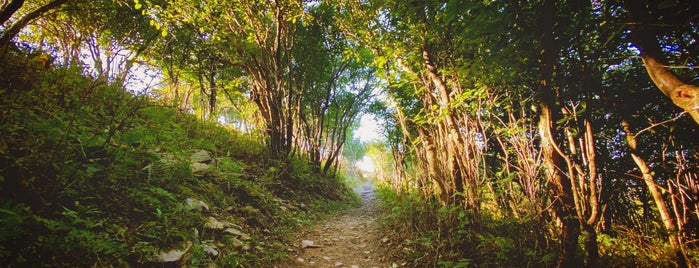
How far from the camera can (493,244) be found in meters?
3.35

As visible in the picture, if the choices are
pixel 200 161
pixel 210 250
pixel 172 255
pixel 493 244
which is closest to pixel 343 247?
pixel 210 250

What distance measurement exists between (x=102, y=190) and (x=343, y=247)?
12.6 feet

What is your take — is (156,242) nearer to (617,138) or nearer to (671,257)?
(671,257)

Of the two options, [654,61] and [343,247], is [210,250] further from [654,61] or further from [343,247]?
[654,61]

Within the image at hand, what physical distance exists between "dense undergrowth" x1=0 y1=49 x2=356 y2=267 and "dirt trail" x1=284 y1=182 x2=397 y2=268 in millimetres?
477

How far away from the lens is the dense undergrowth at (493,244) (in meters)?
3.05

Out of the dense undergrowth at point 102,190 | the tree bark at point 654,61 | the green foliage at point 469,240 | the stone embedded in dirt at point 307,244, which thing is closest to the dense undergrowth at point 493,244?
the green foliage at point 469,240

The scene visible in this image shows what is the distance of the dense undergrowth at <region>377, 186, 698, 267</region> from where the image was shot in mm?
3053

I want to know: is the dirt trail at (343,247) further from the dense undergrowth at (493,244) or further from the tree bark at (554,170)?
the tree bark at (554,170)

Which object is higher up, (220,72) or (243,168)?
(220,72)

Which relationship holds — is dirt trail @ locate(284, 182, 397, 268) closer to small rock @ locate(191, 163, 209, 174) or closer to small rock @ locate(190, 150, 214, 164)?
small rock @ locate(191, 163, 209, 174)

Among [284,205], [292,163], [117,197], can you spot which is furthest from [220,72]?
[117,197]

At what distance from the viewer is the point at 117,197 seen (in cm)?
296

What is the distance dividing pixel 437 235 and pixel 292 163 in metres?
5.26
